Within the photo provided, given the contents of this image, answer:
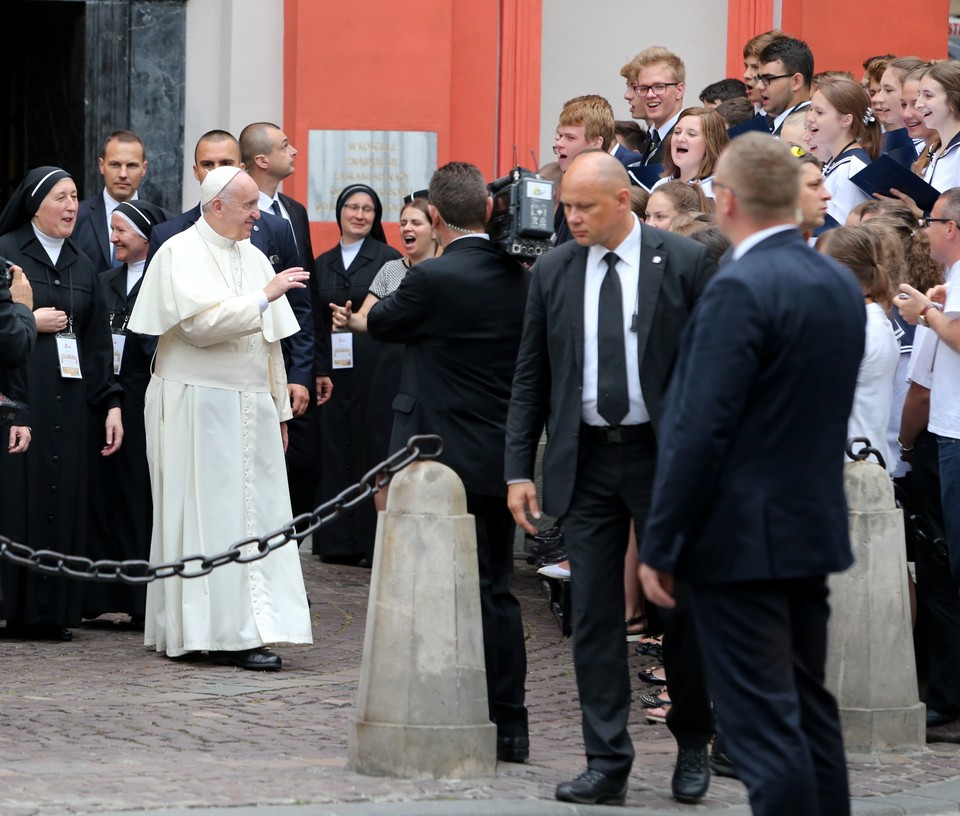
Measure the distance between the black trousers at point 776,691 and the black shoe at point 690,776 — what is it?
3.66 feet

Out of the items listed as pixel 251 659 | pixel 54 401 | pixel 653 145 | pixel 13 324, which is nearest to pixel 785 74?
pixel 653 145

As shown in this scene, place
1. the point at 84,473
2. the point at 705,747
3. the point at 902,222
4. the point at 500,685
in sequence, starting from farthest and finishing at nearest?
the point at 84,473 < the point at 902,222 < the point at 500,685 < the point at 705,747

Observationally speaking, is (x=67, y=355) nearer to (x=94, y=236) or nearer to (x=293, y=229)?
(x=94, y=236)

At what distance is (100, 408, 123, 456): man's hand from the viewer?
9.12 metres

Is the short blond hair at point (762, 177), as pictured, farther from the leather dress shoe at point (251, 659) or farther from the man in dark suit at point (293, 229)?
the man in dark suit at point (293, 229)

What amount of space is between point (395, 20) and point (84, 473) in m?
4.92

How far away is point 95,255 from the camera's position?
10.0 m

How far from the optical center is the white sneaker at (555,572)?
8.96 metres

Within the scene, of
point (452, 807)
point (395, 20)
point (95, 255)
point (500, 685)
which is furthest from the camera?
point (395, 20)

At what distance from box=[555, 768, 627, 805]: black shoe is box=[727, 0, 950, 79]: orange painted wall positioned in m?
8.97

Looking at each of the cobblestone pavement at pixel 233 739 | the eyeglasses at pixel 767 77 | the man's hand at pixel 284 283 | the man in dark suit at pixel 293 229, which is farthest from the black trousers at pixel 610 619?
the eyeglasses at pixel 767 77

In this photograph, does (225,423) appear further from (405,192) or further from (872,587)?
(405,192)

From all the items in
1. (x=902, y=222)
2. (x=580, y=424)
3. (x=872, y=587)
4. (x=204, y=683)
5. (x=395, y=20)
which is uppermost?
(x=395, y=20)

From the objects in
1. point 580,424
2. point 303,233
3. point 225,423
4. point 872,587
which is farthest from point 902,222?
point 303,233
